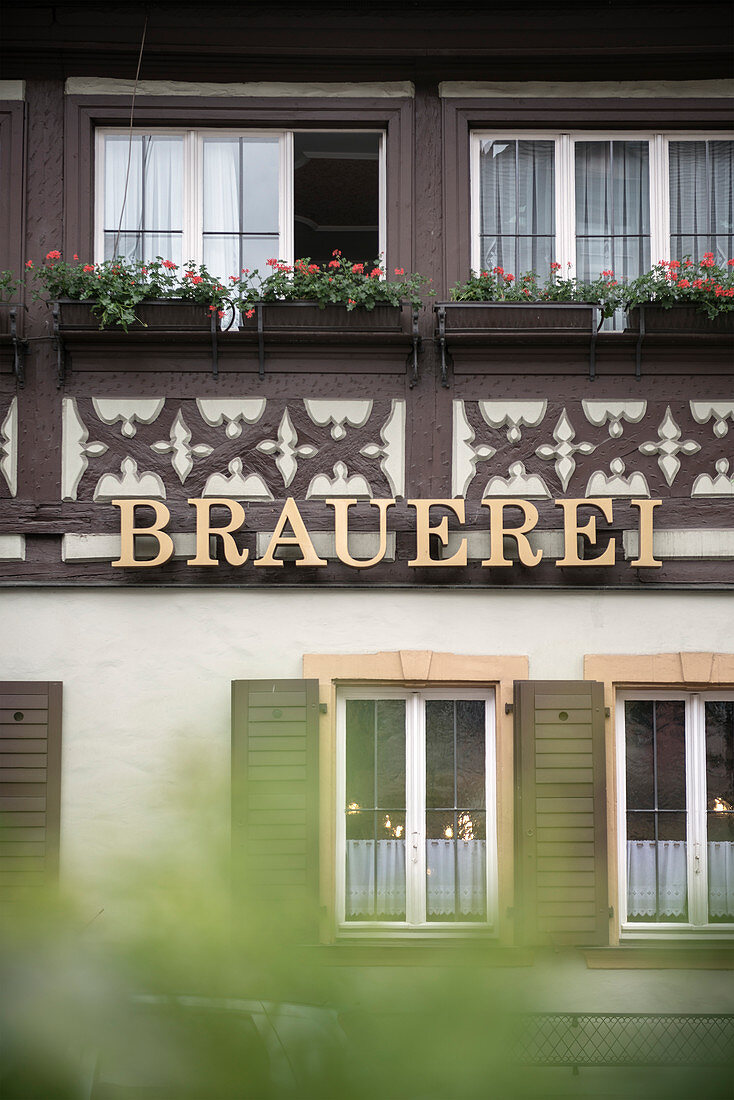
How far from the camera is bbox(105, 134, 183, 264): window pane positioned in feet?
23.6

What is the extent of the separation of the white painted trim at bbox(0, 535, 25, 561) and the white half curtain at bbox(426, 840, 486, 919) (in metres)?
3.09

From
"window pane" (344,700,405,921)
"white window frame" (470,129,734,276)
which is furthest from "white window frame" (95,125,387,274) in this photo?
"window pane" (344,700,405,921)

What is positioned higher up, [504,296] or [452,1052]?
[504,296]

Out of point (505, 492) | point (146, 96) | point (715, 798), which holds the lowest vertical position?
point (715, 798)

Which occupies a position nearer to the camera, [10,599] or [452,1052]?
[452,1052]

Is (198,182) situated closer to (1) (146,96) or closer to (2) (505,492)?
(1) (146,96)

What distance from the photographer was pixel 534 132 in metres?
7.23

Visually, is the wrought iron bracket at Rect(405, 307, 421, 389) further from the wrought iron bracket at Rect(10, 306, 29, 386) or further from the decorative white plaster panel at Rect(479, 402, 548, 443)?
the wrought iron bracket at Rect(10, 306, 29, 386)

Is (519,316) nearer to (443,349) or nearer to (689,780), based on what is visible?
(443,349)

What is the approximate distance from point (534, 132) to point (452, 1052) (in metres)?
7.26

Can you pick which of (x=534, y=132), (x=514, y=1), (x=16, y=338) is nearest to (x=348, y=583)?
(x=16, y=338)

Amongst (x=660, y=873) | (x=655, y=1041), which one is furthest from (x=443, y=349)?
(x=655, y=1041)

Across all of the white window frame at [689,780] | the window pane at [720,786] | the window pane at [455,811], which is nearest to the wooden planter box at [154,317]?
the window pane at [455,811]

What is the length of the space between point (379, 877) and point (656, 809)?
1772 millimetres
